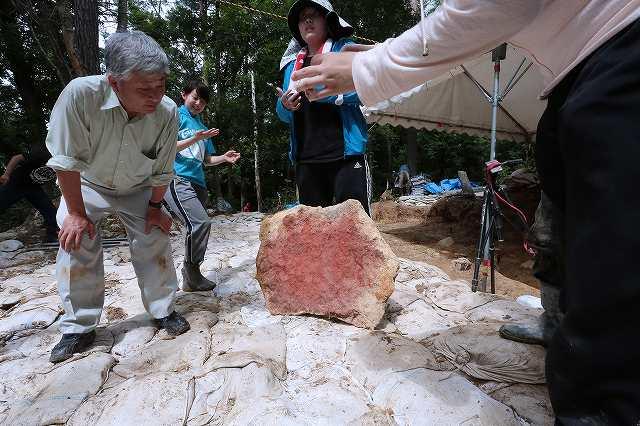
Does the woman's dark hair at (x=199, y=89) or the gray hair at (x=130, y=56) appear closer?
the gray hair at (x=130, y=56)

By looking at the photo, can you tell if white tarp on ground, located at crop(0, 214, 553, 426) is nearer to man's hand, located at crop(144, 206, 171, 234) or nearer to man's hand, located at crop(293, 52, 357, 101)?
man's hand, located at crop(144, 206, 171, 234)

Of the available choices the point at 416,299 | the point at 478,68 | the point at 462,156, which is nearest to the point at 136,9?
the point at 478,68

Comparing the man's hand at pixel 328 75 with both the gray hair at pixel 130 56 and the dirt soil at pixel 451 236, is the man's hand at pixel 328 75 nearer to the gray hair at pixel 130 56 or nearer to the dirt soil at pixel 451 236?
the gray hair at pixel 130 56

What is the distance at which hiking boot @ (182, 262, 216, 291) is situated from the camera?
3025 millimetres

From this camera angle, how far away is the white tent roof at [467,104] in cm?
681

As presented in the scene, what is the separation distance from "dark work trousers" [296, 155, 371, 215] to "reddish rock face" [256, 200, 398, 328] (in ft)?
0.58

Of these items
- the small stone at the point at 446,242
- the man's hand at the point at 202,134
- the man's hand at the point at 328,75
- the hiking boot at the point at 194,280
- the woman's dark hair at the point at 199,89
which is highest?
the woman's dark hair at the point at 199,89

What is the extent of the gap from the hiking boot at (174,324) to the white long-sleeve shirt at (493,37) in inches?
72.2

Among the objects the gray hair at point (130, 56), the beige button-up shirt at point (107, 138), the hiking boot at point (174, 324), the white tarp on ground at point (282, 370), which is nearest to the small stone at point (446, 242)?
the white tarp on ground at point (282, 370)

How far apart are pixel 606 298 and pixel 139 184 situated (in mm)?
2300

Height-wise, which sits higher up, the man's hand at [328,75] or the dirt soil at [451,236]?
the man's hand at [328,75]

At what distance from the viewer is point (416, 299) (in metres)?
2.62

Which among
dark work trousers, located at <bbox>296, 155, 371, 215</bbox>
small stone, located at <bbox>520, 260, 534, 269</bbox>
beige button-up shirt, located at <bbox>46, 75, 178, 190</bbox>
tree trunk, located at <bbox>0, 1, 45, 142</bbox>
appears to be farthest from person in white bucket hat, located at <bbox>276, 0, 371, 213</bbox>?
tree trunk, located at <bbox>0, 1, 45, 142</bbox>

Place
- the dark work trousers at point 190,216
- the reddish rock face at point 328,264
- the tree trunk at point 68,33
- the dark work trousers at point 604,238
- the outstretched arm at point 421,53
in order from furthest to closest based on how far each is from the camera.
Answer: the tree trunk at point 68,33
the dark work trousers at point 190,216
the reddish rock face at point 328,264
the outstretched arm at point 421,53
the dark work trousers at point 604,238
